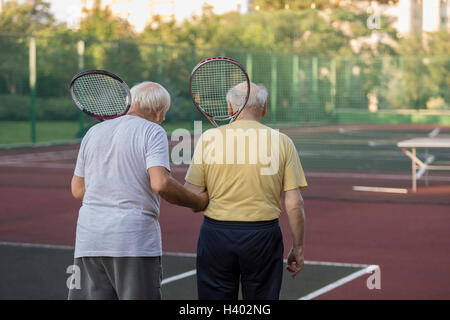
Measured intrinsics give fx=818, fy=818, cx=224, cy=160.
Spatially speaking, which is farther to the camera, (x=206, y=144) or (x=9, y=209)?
(x=9, y=209)

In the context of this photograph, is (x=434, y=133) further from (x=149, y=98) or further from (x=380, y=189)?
(x=149, y=98)

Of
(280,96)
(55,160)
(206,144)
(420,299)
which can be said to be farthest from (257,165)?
(280,96)

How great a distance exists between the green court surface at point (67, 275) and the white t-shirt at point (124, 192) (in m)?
2.50

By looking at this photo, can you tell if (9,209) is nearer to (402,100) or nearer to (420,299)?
(420,299)

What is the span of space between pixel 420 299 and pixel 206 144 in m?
3.12

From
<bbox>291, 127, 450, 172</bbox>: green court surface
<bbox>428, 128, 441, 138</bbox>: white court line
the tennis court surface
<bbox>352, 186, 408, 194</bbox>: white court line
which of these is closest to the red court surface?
the tennis court surface

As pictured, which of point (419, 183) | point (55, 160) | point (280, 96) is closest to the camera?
point (419, 183)

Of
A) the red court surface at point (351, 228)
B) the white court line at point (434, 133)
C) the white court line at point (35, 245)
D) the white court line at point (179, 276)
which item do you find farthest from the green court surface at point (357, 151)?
the white court line at point (179, 276)

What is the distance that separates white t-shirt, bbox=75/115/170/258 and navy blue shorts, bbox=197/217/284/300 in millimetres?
250

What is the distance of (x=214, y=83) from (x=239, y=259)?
1.13m

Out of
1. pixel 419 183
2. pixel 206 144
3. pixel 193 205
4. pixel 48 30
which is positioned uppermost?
pixel 48 30

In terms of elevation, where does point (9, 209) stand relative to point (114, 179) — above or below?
below

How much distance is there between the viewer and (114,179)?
12.2 feet

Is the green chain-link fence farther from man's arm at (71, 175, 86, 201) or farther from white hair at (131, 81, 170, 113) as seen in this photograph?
white hair at (131, 81, 170, 113)
